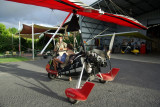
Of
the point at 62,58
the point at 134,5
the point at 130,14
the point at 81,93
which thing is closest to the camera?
the point at 81,93

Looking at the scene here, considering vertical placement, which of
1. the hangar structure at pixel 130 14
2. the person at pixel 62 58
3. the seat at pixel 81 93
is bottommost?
the seat at pixel 81 93

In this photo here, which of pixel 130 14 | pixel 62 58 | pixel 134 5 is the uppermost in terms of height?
pixel 134 5

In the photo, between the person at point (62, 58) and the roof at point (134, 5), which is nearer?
the person at point (62, 58)

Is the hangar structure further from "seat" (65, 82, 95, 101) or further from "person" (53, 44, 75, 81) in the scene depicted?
"seat" (65, 82, 95, 101)

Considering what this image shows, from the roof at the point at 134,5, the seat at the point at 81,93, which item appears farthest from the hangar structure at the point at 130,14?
the seat at the point at 81,93

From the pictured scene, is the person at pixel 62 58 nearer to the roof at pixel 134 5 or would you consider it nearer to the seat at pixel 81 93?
the seat at pixel 81 93

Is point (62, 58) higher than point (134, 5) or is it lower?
lower

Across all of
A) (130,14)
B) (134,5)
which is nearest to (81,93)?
(134,5)

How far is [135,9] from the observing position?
64.6ft

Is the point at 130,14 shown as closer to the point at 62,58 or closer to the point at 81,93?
the point at 62,58

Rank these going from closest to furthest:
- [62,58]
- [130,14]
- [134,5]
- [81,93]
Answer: [81,93] → [62,58] → [134,5] → [130,14]

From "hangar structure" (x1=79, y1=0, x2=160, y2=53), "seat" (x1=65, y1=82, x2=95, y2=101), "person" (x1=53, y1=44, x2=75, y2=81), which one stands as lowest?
"seat" (x1=65, y1=82, x2=95, y2=101)

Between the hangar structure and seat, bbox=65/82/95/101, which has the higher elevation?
the hangar structure

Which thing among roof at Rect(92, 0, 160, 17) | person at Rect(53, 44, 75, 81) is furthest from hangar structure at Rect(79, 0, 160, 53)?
person at Rect(53, 44, 75, 81)
